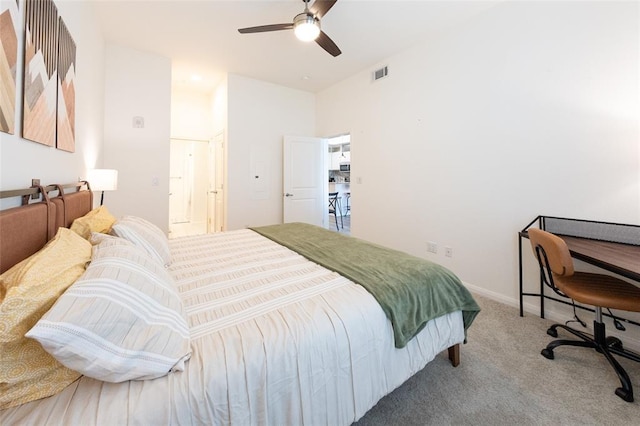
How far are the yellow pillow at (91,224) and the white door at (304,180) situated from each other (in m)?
3.07

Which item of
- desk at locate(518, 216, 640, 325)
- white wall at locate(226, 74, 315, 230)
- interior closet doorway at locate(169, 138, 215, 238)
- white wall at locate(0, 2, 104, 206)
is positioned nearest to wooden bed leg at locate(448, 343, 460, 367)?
desk at locate(518, 216, 640, 325)

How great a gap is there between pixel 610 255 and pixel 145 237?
2993 millimetres

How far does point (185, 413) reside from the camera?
760 millimetres

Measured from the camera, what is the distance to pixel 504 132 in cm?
254

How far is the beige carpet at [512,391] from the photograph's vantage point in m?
1.33

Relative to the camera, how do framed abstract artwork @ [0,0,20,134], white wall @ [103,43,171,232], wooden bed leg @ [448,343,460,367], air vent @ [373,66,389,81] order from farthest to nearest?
air vent @ [373,66,389,81]
white wall @ [103,43,171,232]
wooden bed leg @ [448,343,460,367]
framed abstract artwork @ [0,0,20,134]

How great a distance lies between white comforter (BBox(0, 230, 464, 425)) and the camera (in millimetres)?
731

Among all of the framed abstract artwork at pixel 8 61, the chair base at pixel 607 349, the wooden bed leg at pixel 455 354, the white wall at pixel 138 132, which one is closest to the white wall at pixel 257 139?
the white wall at pixel 138 132

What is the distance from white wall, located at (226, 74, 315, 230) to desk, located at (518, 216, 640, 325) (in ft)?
12.3

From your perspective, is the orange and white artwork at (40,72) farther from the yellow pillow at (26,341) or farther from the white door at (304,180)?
the white door at (304,180)

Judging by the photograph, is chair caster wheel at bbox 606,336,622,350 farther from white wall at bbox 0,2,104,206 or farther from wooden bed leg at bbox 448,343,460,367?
white wall at bbox 0,2,104,206

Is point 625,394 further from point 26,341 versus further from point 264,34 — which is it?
point 264,34

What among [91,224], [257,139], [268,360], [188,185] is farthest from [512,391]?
[188,185]

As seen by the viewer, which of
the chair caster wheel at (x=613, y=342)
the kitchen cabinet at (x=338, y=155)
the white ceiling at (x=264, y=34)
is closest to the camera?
the chair caster wheel at (x=613, y=342)
